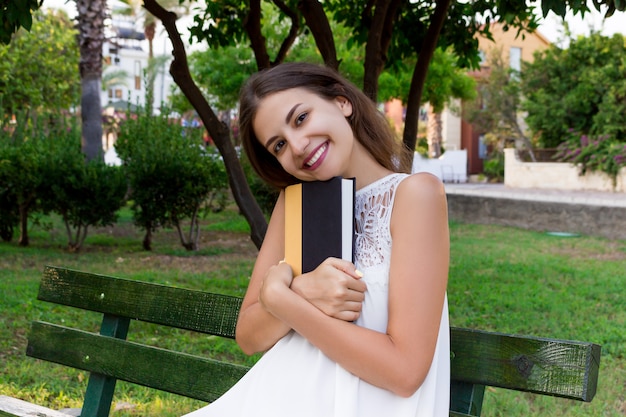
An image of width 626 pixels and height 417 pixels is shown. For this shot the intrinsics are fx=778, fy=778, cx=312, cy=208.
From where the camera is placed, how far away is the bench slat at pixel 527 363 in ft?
5.80

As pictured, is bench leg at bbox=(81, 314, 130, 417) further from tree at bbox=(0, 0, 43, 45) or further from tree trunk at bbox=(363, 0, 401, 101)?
tree trunk at bbox=(363, 0, 401, 101)

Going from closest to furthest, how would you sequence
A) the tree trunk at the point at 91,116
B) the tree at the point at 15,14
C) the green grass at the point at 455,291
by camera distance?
the tree at the point at 15,14 < the green grass at the point at 455,291 < the tree trunk at the point at 91,116

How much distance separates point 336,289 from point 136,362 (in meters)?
1.21

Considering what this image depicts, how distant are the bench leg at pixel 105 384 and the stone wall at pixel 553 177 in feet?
66.2

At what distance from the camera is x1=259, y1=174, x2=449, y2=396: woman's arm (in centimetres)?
161

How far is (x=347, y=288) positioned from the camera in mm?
1635

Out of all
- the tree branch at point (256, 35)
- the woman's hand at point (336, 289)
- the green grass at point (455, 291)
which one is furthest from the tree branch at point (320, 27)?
the woman's hand at point (336, 289)

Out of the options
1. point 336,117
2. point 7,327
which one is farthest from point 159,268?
point 336,117

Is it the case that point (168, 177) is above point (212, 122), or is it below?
below

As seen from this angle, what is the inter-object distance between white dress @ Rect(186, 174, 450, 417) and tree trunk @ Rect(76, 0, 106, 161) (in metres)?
12.0

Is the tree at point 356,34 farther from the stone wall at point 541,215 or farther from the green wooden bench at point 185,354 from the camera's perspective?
the stone wall at point 541,215

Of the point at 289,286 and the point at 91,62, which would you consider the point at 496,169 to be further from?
the point at 289,286

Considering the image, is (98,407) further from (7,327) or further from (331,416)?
(7,327)

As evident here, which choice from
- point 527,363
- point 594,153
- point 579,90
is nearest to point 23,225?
point 527,363
